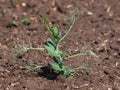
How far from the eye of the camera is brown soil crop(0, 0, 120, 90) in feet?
8.19

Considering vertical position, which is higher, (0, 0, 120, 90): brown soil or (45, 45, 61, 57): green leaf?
(45, 45, 61, 57): green leaf

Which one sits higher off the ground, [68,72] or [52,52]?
[52,52]

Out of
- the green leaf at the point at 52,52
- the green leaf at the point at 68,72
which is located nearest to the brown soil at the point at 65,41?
the green leaf at the point at 68,72

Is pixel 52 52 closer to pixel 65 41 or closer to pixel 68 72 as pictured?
pixel 68 72

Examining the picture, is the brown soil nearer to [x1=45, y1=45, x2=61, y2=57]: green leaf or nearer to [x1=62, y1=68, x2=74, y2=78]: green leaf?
[x1=62, y1=68, x2=74, y2=78]: green leaf

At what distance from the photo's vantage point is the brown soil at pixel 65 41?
98.3 inches

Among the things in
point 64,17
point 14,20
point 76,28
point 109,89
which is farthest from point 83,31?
point 109,89

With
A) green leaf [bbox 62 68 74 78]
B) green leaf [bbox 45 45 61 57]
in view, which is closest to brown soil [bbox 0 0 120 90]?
green leaf [bbox 62 68 74 78]

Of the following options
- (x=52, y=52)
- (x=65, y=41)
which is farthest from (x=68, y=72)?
(x=65, y=41)

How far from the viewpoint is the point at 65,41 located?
3045mm

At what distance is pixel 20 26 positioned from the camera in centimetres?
327

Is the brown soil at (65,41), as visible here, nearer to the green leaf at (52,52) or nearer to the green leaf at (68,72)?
the green leaf at (68,72)

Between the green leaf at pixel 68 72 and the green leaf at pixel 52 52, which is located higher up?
the green leaf at pixel 52 52

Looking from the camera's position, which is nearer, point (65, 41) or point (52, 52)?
point (52, 52)
